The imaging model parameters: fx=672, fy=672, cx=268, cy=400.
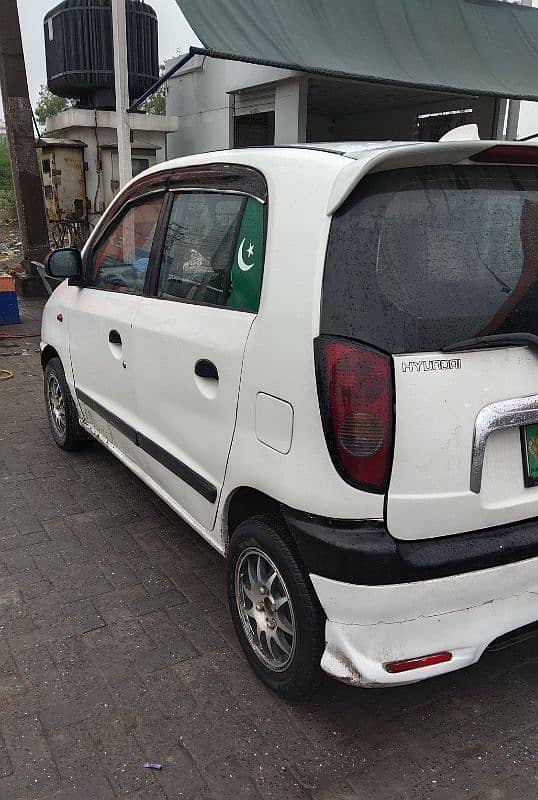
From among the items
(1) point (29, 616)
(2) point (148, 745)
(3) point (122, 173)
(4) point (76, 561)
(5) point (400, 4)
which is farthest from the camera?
(5) point (400, 4)

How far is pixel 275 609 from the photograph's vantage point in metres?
2.32

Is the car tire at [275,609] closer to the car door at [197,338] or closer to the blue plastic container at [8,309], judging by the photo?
the car door at [197,338]

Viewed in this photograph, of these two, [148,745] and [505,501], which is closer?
[505,501]

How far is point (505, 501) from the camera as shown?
198 cm

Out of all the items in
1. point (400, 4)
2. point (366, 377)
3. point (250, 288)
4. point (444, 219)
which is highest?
point (400, 4)

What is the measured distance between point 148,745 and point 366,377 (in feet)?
4.61

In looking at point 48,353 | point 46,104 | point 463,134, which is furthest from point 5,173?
point 463,134

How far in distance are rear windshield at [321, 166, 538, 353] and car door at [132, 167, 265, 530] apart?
0.43 metres

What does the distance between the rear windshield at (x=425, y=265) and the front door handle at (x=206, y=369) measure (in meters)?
0.64

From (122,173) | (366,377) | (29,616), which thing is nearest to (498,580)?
(366,377)

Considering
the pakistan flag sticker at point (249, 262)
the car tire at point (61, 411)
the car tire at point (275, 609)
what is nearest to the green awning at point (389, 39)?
the car tire at point (61, 411)

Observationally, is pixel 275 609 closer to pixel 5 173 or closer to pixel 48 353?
pixel 48 353

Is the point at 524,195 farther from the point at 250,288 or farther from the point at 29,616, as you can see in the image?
the point at 29,616

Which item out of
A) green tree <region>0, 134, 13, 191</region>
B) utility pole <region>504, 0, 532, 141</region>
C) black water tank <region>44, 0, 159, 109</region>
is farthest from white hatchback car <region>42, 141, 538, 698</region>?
green tree <region>0, 134, 13, 191</region>
